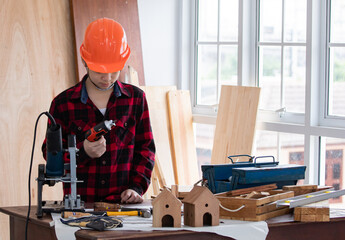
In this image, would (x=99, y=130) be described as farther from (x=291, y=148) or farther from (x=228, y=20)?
(x=228, y=20)

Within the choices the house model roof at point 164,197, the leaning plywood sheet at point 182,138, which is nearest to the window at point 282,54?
the leaning plywood sheet at point 182,138

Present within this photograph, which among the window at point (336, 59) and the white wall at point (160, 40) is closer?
the window at point (336, 59)

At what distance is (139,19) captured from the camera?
515 cm

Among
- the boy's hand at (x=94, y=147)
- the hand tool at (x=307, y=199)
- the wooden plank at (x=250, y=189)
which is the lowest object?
the hand tool at (x=307, y=199)

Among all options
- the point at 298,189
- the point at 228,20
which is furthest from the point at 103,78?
the point at 228,20

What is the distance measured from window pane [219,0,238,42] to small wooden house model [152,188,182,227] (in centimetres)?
294

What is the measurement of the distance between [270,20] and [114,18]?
4.36ft

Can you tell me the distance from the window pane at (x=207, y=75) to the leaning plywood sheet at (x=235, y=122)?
17.5 inches

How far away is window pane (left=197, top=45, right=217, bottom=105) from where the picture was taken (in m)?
5.34

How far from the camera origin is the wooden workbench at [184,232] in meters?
2.26

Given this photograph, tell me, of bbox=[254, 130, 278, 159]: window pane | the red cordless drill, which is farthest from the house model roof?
bbox=[254, 130, 278, 159]: window pane

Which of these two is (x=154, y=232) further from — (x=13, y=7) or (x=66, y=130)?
(x=13, y=7)

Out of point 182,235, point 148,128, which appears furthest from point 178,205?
point 148,128

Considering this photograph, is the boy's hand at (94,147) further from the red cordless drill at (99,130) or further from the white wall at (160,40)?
the white wall at (160,40)
